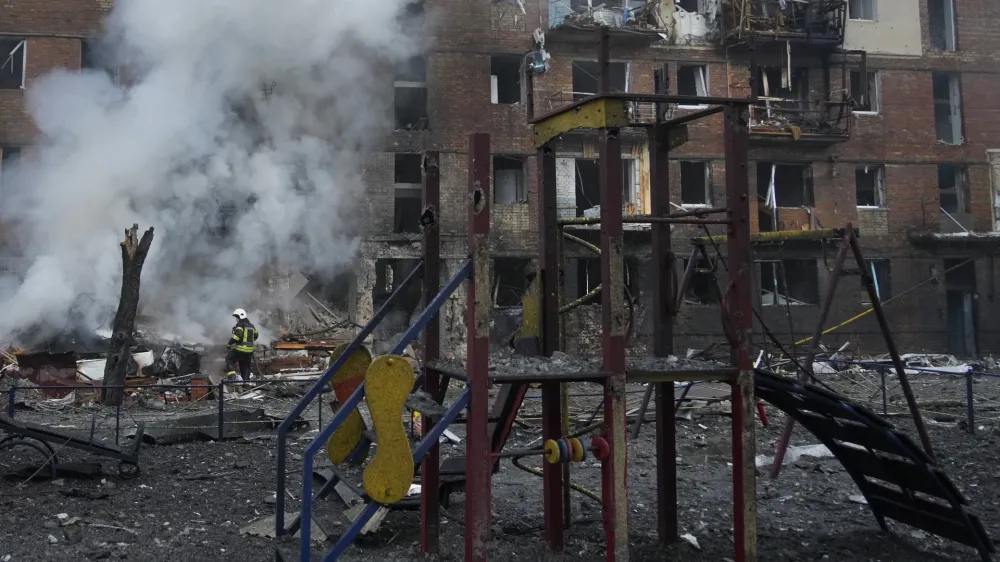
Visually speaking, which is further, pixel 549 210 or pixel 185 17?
pixel 185 17

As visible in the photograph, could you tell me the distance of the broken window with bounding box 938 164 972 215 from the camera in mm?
24922

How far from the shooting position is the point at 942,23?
25703mm

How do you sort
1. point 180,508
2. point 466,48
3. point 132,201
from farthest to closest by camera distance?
point 466,48, point 132,201, point 180,508

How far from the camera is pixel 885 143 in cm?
2442

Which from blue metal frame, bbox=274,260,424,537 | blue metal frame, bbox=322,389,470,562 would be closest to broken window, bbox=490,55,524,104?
blue metal frame, bbox=274,260,424,537

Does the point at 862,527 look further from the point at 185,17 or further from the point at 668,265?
the point at 185,17

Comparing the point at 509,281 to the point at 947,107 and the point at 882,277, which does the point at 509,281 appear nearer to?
the point at 882,277

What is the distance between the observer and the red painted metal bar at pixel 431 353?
5688 millimetres

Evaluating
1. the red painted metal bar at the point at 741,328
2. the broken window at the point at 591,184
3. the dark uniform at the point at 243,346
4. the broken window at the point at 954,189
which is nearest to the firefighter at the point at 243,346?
the dark uniform at the point at 243,346

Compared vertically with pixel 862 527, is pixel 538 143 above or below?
above

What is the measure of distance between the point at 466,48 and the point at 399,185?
467 cm

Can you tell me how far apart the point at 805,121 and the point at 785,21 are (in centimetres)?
316

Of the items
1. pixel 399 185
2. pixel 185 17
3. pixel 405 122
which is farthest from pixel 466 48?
pixel 185 17

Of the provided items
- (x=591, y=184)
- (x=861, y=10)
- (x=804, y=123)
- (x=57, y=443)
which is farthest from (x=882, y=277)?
(x=57, y=443)
